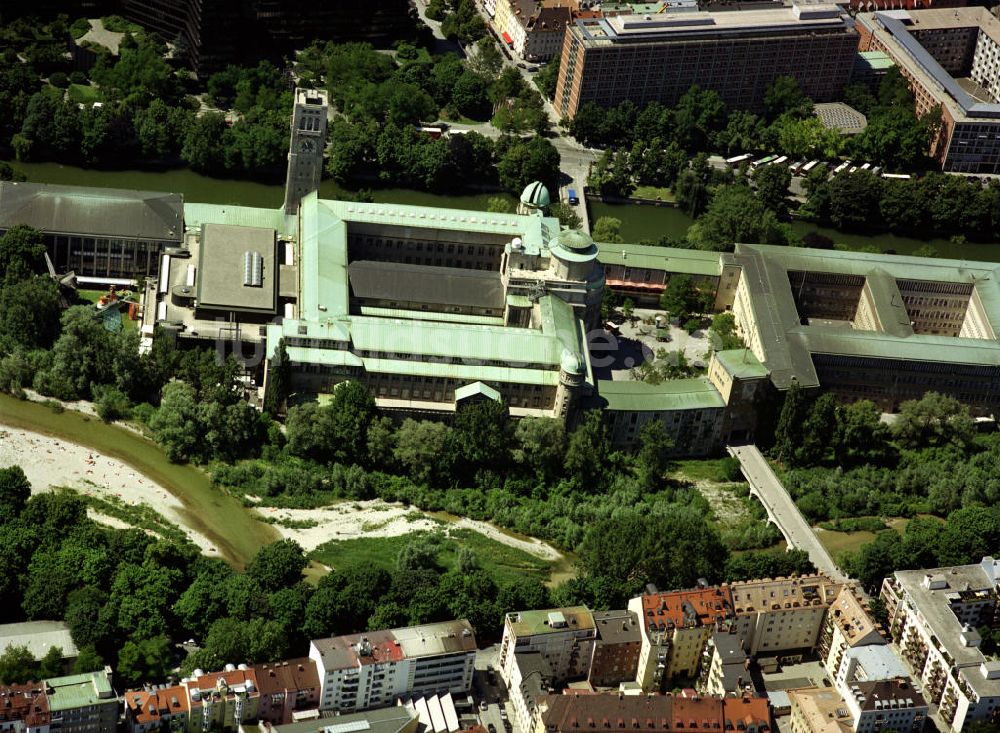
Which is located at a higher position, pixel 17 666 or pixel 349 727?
pixel 17 666

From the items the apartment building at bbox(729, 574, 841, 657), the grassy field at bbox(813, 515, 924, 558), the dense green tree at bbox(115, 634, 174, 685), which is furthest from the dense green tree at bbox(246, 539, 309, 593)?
the grassy field at bbox(813, 515, 924, 558)

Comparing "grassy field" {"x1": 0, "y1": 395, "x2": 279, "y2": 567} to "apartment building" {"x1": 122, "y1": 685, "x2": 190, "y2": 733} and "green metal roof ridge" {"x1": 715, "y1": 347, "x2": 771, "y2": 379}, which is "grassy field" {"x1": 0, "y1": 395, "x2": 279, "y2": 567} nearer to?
"apartment building" {"x1": 122, "y1": 685, "x2": 190, "y2": 733}

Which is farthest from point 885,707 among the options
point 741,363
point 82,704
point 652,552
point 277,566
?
point 82,704

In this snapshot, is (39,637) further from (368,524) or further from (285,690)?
(368,524)

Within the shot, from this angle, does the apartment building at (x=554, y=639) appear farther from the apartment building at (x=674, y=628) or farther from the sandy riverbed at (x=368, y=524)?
the sandy riverbed at (x=368, y=524)

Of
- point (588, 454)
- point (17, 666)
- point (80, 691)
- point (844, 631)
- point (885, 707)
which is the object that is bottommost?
point (17, 666)

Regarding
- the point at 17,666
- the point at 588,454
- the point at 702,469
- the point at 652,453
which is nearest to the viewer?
the point at 17,666
